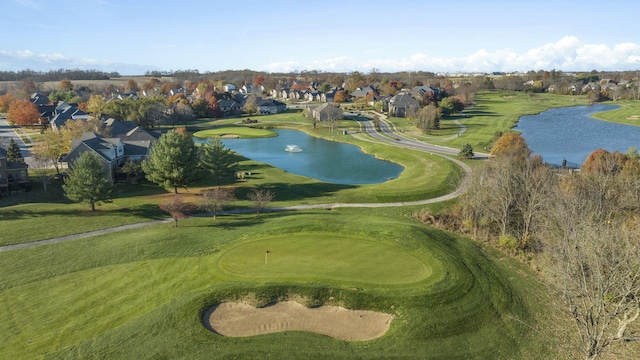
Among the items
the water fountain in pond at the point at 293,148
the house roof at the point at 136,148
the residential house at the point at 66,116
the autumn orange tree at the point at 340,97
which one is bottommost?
the water fountain in pond at the point at 293,148

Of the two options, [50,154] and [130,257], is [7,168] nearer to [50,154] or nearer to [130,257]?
[50,154]

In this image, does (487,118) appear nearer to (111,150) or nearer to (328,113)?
(328,113)

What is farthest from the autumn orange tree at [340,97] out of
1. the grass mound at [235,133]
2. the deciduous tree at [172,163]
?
the deciduous tree at [172,163]

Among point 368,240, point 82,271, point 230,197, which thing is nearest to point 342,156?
point 230,197

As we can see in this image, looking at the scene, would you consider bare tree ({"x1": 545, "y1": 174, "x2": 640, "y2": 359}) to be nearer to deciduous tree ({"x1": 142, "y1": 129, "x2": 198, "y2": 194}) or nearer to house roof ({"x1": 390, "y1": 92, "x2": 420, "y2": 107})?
deciduous tree ({"x1": 142, "y1": 129, "x2": 198, "y2": 194})

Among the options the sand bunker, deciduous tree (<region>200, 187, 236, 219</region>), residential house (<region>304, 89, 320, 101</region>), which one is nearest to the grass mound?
deciduous tree (<region>200, 187, 236, 219</region>)

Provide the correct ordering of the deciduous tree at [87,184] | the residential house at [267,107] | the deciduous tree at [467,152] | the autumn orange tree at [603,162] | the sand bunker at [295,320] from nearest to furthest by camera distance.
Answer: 1. the sand bunker at [295,320]
2. the deciduous tree at [87,184]
3. the autumn orange tree at [603,162]
4. the deciduous tree at [467,152]
5. the residential house at [267,107]

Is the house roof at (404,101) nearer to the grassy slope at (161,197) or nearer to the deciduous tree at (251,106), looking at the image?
the deciduous tree at (251,106)
